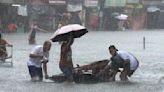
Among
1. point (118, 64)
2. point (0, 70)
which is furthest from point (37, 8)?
point (118, 64)

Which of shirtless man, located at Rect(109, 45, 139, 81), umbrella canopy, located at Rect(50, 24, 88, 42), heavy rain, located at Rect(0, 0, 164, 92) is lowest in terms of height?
heavy rain, located at Rect(0, 0, 164, 92)

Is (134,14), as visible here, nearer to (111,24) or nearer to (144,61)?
(111,24)

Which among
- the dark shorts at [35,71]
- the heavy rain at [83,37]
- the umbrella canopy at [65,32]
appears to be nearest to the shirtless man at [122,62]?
the heavy rain at [83,37]

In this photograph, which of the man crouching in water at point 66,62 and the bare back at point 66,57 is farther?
the bare back at point 66,57

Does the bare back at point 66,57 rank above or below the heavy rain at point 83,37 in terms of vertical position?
above

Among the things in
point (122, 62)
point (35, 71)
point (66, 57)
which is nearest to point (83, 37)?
point (35, 71)

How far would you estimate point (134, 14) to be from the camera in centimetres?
7250

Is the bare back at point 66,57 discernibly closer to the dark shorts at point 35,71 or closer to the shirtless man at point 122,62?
the dark shorts at point 35,71

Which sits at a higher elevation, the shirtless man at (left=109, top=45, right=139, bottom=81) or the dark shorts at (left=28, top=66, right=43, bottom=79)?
the shirtless man at (left=109, top=45, right=139, bottom=81)

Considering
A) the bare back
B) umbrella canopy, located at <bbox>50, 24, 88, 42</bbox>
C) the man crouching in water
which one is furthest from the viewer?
umbrella canopy, located at <bbox>50, 24, 88, 42</bbox>

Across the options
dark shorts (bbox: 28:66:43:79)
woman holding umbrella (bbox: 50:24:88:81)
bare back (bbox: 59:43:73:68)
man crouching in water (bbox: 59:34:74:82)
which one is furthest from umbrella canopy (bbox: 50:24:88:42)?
dark shorts (bbox: 28:66:43:79)

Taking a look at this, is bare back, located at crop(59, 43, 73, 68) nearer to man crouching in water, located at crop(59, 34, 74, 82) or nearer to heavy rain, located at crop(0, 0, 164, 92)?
man crouching in water, located at crop(59, 34, 74, 82)

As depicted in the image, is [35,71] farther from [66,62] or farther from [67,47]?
[67,47]

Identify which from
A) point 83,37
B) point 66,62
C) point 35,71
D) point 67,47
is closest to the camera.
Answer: point 66,62
